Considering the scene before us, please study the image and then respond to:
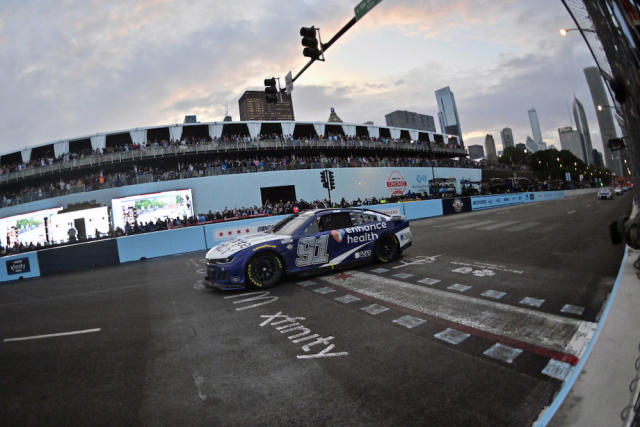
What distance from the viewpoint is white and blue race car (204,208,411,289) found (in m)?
6.27

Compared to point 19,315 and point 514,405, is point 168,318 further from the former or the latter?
point 514,405

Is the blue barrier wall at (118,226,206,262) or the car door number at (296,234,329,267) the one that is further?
the blue barrier wall at (118,226,206,262)

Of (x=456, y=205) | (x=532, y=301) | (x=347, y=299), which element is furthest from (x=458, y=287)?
(x=456, y=205)

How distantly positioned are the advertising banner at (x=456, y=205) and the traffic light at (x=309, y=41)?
22.2 meters

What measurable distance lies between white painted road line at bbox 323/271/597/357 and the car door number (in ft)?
3.99

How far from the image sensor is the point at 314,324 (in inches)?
168

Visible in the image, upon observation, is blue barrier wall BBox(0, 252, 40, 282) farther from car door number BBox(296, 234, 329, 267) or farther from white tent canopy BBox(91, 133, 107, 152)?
white tent canopy BBox(91, 133, 107, 152)

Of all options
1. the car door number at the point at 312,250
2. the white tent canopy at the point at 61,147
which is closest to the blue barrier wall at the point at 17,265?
the car door number at the point at 312,250

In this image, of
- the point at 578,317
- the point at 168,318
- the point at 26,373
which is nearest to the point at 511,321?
the point at 578,317

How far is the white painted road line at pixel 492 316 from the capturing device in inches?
128

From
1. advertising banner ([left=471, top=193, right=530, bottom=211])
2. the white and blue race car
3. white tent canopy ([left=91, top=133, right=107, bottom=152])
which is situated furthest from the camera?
white tent canopy ([left=91, top=133, right=107, bottom=152])

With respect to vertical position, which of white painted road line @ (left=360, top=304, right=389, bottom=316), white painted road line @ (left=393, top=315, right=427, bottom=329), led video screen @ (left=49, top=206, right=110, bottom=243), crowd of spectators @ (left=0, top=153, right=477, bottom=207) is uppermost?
crowd of spectators @ (left=0, top=153, right=477, bottom=207)

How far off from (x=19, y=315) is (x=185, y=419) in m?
6.21

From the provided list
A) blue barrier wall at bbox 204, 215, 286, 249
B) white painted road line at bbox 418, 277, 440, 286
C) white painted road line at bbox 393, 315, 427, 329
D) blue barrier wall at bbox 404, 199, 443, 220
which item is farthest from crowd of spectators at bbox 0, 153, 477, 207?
white painted road line at bbox 393, 315, 427, 329
